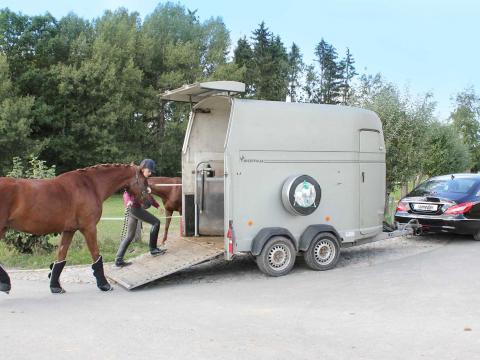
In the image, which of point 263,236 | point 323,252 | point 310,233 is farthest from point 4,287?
point 323,252

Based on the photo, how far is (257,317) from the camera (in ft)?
20.1

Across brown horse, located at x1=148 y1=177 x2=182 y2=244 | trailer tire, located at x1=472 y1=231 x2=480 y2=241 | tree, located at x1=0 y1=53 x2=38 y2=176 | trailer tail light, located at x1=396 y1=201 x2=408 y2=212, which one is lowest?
trailer tire, located at x1=472 y1=231 x2=480 y2=241

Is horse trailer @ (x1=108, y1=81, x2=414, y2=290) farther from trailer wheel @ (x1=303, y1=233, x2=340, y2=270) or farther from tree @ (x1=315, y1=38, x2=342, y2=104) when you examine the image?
tree @ (x1=315, y1=38, x2=342, y2=104)

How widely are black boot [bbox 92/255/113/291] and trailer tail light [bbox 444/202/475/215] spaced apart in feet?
25.8

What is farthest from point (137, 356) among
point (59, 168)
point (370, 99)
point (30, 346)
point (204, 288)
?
point (59, 168)

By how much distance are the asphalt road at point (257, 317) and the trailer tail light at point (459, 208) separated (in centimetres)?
290

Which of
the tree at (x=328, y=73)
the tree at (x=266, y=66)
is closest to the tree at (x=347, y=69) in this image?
the tree at (x=328, y=73)

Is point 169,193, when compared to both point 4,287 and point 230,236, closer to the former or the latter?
point 230,236

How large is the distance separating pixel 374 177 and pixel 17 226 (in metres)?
6.24

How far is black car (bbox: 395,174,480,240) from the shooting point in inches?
458

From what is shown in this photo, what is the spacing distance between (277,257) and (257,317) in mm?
2444

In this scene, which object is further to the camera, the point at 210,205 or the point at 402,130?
the point at 402,130

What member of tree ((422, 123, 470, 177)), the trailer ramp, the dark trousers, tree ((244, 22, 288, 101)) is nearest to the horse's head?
the dark trousers

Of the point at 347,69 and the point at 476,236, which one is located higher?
the point at 347,69
